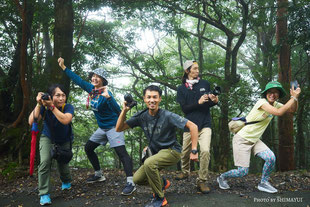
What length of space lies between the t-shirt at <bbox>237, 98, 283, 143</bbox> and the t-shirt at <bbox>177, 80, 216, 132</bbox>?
2.23ft

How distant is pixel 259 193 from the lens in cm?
455

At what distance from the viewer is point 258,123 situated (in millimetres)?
4605

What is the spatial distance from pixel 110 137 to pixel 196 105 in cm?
168

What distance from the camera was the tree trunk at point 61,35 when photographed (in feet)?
20.6

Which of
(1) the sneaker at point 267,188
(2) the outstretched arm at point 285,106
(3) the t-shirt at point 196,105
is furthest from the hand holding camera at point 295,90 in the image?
(1) the sneaker at point 267,188

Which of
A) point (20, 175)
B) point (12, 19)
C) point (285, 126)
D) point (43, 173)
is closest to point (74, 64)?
point (12, 19)

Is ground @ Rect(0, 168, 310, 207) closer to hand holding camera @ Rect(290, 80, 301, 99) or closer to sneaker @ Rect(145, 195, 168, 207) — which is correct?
sneaker @ Rect(145, 195, 168, 207)

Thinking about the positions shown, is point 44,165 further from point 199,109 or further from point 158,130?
point 199,109

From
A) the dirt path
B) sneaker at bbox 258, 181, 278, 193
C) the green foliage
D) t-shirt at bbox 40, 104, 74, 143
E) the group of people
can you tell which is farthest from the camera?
the green foliage

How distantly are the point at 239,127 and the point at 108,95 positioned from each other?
7.77 ft

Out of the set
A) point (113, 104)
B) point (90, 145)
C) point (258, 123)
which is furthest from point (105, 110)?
point (258, 123)

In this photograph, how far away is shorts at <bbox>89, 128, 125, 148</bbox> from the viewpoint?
15.8ft

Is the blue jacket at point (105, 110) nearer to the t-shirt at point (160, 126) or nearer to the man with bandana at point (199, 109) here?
the t-shirt at point (160, 126)

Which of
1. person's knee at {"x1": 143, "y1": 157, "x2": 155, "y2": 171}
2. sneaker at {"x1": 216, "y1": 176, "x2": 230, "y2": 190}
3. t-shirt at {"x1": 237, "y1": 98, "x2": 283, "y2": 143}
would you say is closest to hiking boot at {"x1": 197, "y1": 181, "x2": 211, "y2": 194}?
sneaker at {"x1": 216, "y1": 176, "x2": 230, "y2": 190}
